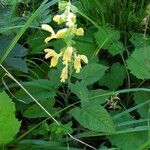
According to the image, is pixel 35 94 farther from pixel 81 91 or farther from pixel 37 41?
pixel 37 41

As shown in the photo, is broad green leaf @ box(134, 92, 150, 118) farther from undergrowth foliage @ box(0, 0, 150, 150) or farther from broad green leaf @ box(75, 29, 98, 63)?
broad green leaf @ box(75, 29, 98, 63)

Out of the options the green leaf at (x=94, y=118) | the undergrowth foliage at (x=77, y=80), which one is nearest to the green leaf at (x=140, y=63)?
the undergrowth foliage at (x=77, y=80)

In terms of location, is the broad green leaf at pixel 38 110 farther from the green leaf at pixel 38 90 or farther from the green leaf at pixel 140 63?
the green leaf at pixel 140 63

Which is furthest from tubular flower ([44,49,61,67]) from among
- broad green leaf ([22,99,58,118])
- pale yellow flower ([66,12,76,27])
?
broad green leaf ([22,99,58,118])

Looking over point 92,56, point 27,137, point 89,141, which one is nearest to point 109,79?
point 92,56

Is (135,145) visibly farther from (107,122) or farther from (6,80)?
(6,80)

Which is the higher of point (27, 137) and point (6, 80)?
point (6, 80)
